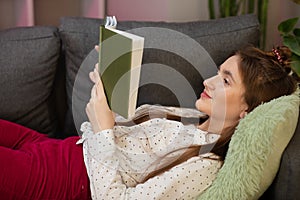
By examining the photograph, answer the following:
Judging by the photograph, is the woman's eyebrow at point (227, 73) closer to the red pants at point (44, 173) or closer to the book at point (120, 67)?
the book at point (120, 67)

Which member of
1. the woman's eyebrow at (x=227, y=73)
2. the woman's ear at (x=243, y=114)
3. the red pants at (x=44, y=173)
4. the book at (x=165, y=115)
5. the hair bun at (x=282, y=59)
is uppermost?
the hair bun at (x=282, y=59)

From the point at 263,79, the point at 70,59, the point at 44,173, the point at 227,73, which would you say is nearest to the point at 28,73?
the point at 70,59

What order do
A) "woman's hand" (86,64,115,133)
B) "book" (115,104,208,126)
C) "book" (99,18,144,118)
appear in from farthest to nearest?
1. "book" (115,104,208,126)
2. "woman's hand" (86,64,115,133)
3. "book" (99,18,144,118)

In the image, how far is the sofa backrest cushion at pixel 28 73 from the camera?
5.71ft

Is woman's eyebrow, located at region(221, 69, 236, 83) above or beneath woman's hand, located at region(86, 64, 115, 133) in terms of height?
above

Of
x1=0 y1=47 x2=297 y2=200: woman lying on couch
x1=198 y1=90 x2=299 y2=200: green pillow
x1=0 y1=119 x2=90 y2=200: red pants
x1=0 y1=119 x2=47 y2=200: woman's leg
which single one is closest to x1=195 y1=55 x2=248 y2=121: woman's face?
x1=0 y1=47 x2=297 y2=200: woman lying on couch

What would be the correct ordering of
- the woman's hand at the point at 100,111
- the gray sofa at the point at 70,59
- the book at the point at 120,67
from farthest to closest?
1. the gray sofa at the point at 70,59
2. the woman's hand at the point at 100,111
3. the book at the point at 120,67

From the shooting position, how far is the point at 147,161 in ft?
4.81

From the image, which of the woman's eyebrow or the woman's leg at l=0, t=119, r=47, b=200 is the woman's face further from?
the woman's leg at l=0, t=119, r=47, b=200

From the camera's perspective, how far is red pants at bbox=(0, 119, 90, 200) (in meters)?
1.45

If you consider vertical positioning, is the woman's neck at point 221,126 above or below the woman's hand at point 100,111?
below

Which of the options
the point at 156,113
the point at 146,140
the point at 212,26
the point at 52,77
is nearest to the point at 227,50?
the point at 212,26

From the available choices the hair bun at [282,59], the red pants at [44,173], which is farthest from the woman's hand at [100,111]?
the hair bun at [282,59]

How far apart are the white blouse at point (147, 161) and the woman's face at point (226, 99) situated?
7 cm
